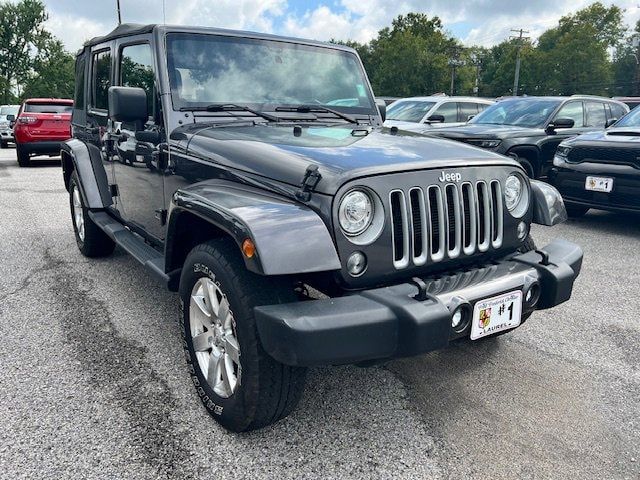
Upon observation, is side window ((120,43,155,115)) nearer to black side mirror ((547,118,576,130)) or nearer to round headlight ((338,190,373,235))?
round headlight ((338,190,373,235))

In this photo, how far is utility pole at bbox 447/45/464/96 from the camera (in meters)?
63.6

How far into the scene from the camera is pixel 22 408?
2.67 meters

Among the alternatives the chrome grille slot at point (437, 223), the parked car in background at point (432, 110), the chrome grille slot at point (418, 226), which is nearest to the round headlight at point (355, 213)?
the chrome grille slot at point (418, 226)

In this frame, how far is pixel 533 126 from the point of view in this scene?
8273 mm

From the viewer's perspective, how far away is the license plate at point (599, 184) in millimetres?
6293

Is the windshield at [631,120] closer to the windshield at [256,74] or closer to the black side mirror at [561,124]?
the black side mirror at [561,124]

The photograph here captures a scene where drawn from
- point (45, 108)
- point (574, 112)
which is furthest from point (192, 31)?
point (45, 108)

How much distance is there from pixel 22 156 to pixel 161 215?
11.3 m

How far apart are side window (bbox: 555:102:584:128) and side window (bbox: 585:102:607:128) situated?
22 centimetres

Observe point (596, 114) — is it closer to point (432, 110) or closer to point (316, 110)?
point (432, 110)

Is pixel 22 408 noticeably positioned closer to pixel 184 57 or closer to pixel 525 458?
pixel 184 57

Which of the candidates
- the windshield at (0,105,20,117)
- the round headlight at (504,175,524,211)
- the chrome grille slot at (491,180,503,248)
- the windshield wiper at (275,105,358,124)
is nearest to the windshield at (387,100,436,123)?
the windshield wiper at (275,105,358,124)

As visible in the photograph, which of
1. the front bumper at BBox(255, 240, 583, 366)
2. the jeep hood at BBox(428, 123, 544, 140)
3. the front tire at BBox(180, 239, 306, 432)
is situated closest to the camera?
the front bumper at BBox(255, 240, 583, 366)

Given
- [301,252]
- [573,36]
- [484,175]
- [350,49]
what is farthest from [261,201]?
[573,36]
